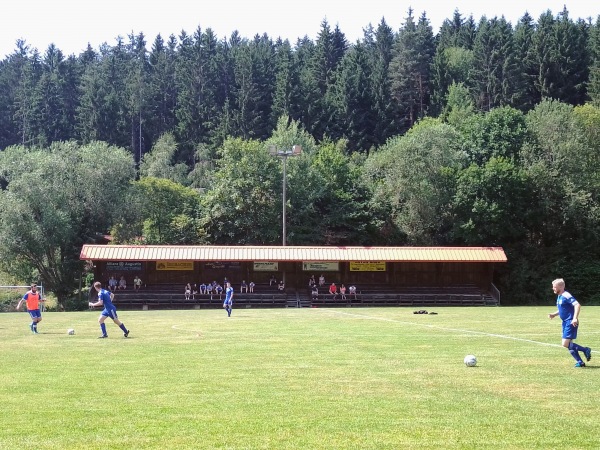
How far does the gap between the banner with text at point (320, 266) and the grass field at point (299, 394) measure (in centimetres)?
3331

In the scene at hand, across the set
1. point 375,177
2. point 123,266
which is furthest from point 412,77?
point 123,266

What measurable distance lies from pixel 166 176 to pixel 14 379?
77.3 metres

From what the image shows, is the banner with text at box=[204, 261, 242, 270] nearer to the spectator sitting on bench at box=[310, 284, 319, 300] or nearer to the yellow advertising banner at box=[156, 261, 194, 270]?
the yellow advertising banner at box=[156, 261, 194, 270]

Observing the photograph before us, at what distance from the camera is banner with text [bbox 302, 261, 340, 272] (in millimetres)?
56656

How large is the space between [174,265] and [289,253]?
8585 mm

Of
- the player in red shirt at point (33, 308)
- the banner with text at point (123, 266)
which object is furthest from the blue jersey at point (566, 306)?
the banner with text at point (123, 266)

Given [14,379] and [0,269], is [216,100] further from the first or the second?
[14,379]

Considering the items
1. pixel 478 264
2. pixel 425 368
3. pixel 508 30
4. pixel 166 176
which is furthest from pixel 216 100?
pixel 425 368

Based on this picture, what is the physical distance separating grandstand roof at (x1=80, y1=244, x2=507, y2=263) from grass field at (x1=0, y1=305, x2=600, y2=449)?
31626mm

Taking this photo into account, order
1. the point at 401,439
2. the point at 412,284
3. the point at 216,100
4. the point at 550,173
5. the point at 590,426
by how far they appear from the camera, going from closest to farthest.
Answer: the point at 401,439 → the point at 590,426 → the point at 412,284 → the point at 550,173 → the point at 216,100

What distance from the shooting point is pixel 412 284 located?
57.4m

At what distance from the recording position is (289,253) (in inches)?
2200

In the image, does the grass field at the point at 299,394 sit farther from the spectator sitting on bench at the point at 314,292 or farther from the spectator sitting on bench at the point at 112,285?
the spectator sitting on bench at the point at 112,285

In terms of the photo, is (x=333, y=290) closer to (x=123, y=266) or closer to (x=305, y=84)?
(x=123, y=266)
